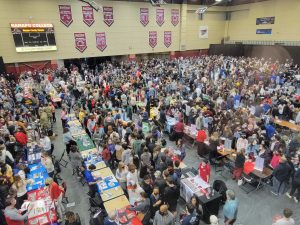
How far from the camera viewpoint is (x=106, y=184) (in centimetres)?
567

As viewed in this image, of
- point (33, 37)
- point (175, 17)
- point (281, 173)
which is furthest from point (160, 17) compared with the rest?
point (281, 173)

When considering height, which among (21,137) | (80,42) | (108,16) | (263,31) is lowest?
(21,137)

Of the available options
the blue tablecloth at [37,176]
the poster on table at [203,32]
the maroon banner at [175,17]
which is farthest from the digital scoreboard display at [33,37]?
the poster on table at [203,32]

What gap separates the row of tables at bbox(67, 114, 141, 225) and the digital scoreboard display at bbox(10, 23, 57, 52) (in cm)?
1480

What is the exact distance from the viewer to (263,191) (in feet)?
21.2

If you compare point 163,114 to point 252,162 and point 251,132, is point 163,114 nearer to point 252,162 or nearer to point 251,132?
point 251,132

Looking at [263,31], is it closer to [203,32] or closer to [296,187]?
[203,32]

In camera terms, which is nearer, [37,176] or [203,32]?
[37,176]

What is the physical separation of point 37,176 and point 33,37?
54.9 feet

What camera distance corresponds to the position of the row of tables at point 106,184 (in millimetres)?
4803

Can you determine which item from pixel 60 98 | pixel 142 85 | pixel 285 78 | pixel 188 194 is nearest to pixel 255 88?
pixel 285 78

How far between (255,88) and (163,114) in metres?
6.38

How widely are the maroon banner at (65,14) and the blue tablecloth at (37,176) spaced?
691 inches

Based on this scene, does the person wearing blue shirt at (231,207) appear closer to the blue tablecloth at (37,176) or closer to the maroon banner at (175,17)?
the blue tablecloth at (37,176)
